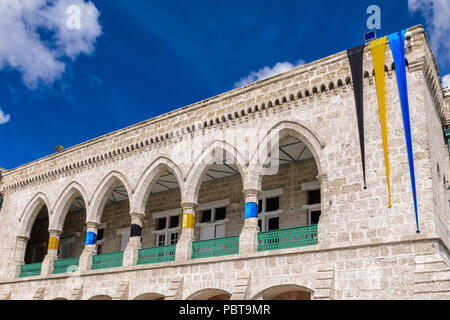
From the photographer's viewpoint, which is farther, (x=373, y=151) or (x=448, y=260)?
(x=373, y=151)

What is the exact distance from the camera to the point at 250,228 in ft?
44.2

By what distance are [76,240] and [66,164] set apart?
4753 millimetres

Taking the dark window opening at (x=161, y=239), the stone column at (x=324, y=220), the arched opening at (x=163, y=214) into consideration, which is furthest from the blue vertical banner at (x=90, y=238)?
the stone column at (x=324, y=220)

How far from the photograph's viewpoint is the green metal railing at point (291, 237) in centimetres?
1256

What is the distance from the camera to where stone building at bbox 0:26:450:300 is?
11.2 meters

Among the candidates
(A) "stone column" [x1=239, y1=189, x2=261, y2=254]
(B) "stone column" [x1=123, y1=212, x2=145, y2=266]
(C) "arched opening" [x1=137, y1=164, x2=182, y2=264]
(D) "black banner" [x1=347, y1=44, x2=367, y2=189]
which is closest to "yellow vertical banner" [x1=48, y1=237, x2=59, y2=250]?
(C) "arched opening" [x1=137, y1=164, x2=182, y2=264]

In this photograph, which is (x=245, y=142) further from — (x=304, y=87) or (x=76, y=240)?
(x=76, y=240)

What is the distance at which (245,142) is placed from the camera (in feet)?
47.3

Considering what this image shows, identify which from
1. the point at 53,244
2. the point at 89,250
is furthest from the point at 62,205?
the point at 89,250

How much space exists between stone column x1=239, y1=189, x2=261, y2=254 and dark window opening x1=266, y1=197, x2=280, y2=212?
266 centimetres

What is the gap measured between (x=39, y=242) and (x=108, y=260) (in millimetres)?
8735

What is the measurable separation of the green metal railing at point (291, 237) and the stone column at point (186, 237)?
2308mm

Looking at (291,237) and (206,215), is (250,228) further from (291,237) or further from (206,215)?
(206,215)
